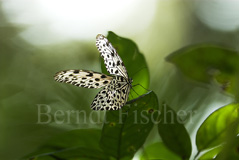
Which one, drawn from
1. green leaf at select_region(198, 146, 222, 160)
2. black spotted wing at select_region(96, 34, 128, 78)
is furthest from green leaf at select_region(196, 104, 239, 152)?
black spotted wing at select_region(96, 34, 128, 78)

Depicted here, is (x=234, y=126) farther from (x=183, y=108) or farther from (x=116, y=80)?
(x=183, y=108)

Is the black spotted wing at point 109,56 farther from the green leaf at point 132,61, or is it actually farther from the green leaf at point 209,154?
the green leaf at point 209,154

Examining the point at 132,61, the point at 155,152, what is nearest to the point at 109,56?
the point at 132,61

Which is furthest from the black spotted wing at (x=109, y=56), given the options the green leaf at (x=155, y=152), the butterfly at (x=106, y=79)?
the green leaf at (x=155, y=152)

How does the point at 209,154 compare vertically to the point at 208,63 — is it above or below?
below

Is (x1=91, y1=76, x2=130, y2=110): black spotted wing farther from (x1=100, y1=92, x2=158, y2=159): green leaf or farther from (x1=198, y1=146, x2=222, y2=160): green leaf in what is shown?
(x1=198, y1=146, x2=222, y2=160): green leaf

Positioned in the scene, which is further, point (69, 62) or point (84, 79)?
point (69, 62)

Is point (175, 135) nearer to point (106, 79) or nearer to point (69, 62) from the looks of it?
point (106, 79)
